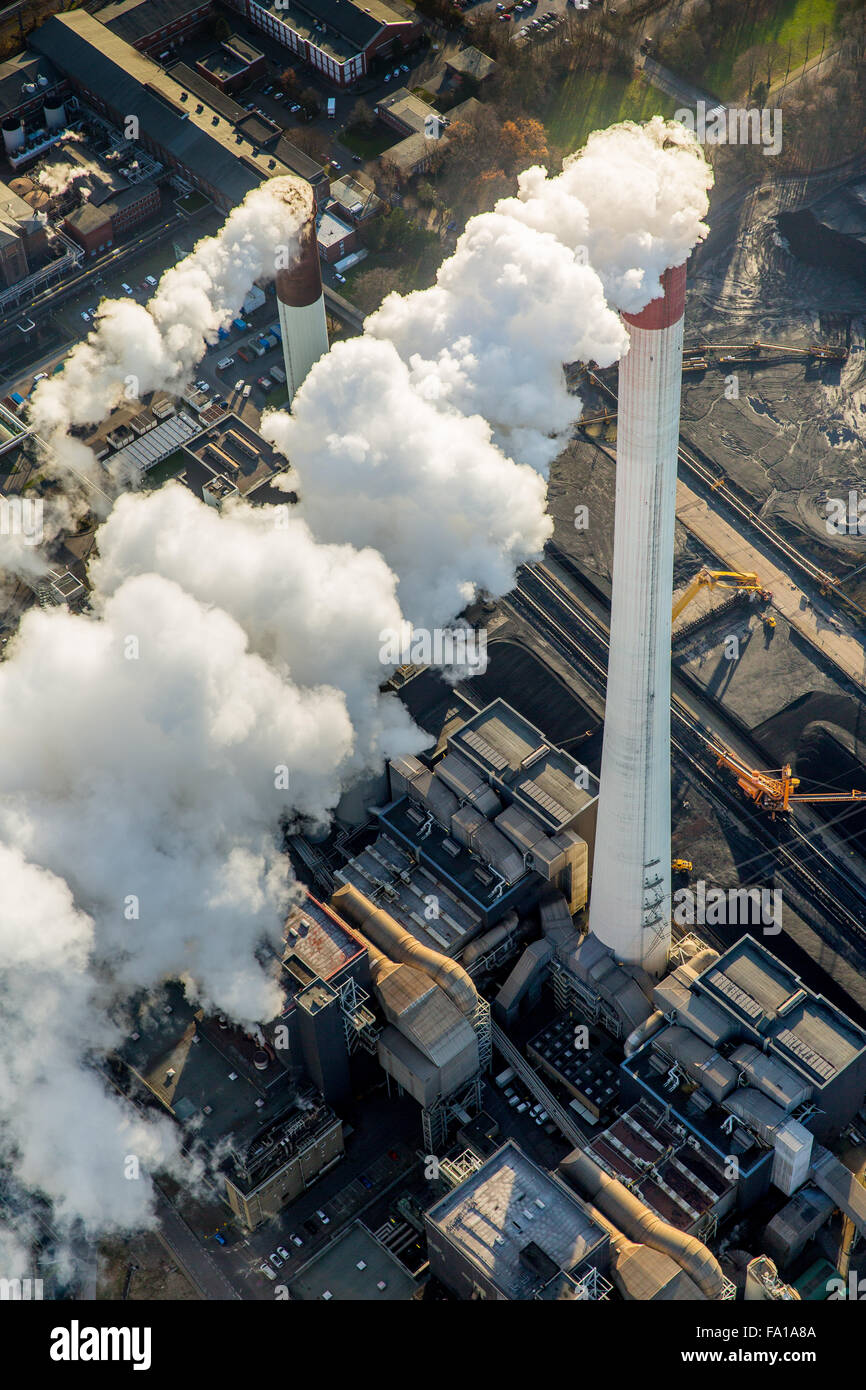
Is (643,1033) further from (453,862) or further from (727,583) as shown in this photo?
(727,583)

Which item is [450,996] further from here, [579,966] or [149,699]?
[149,699]

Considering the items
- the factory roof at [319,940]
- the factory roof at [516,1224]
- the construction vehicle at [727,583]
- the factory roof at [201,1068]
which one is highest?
the construction vehicle at [727,583]

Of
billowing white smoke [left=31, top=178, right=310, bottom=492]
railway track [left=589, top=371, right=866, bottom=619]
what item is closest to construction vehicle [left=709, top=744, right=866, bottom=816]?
railway track [left=589, top=371, right=866, bottom=619]

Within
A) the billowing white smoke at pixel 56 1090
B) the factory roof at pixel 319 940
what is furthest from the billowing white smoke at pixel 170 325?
the factory roof at pixel 319 940

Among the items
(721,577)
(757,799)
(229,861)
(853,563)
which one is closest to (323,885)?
(229,861)

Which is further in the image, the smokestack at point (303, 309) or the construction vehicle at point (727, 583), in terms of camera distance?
the construction vehicle at point (727, 583)

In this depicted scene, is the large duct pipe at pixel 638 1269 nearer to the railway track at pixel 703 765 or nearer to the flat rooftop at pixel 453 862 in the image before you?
the flat rooftop at pixel 453 862
